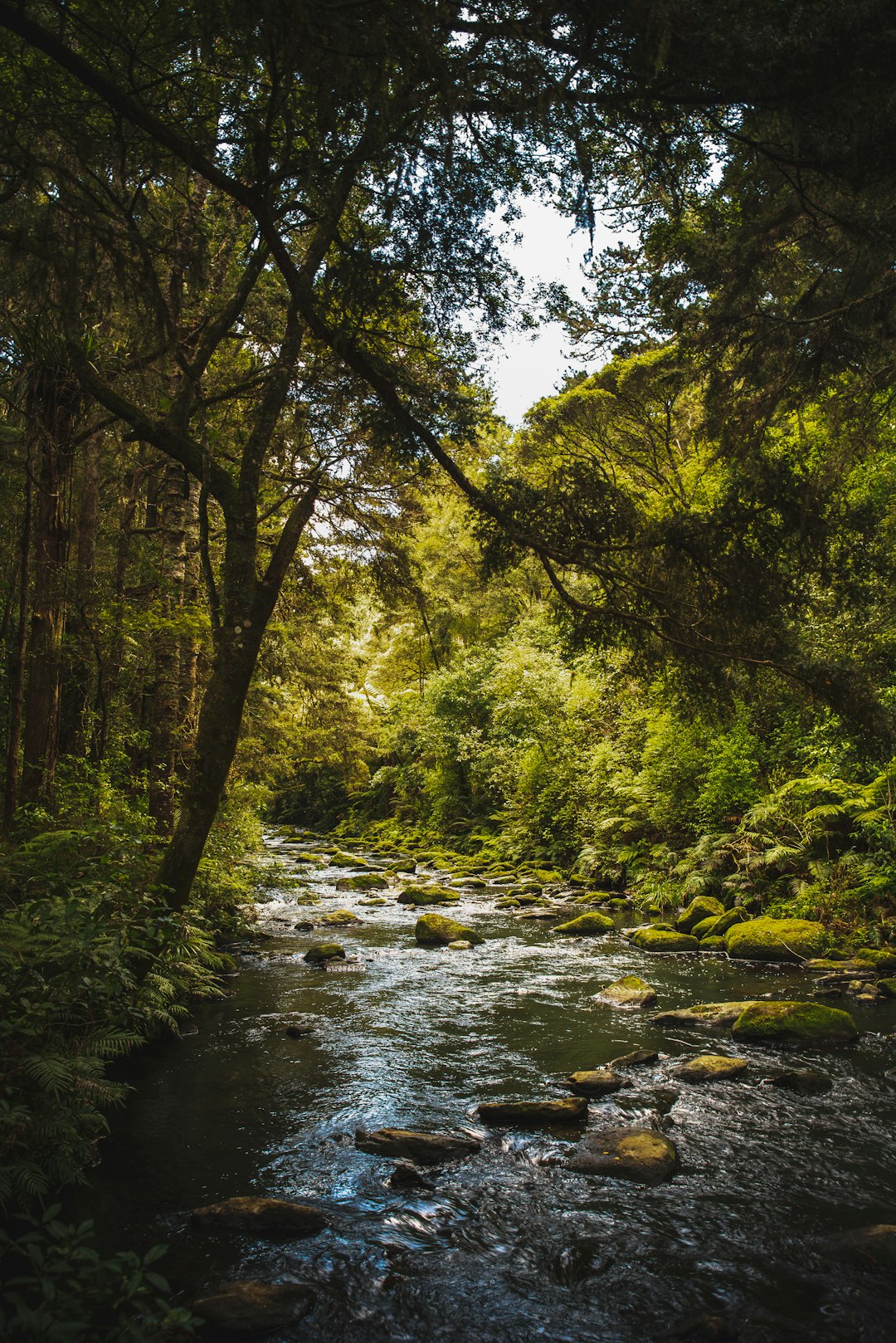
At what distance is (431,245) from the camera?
6.30 meters

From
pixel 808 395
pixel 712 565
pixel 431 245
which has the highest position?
pixel 431 245

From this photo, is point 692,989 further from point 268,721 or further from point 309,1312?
point 268,721

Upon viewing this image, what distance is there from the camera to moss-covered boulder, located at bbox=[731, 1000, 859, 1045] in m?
7.35

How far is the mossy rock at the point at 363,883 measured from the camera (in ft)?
62.9

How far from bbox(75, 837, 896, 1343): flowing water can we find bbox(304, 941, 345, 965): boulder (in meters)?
2.16

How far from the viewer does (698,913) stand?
12.6m

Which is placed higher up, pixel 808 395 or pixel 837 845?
pixel 808 395

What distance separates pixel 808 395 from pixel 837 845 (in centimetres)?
762

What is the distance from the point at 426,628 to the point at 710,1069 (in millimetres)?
4952

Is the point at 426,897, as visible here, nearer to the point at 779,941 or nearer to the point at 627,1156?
the point at 779,941

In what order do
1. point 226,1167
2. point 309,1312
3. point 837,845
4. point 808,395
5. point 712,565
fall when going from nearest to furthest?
point 309,1312, point 226,1167, point 712,565, point 808,395, point 837,845

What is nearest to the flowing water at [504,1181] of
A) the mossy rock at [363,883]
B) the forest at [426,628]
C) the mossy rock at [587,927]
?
the forest at [426,628]

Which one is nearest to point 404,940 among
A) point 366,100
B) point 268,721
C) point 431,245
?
point 268,721

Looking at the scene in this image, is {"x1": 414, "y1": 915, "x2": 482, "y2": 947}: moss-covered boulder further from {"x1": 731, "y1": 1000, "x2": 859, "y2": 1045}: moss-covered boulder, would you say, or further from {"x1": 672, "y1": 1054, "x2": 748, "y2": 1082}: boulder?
{"x1": 672, "y1": 1054, "x2": 748, "y2": 1082}: boulder
